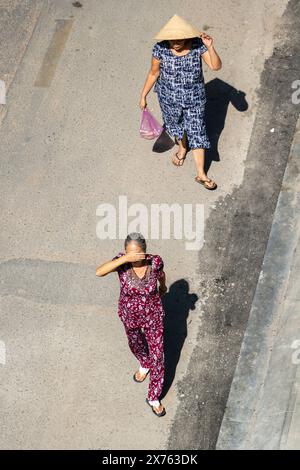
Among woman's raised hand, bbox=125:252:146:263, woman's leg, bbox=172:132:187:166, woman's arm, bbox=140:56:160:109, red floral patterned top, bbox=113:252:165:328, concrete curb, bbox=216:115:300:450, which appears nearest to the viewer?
woman's raised hand, bbox=125:252:146:263

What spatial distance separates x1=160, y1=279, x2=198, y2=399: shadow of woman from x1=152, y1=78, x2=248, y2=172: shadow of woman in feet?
4.73

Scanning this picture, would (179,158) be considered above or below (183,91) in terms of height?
below

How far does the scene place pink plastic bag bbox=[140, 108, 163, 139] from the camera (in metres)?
7.76

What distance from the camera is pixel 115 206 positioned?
7.86 m

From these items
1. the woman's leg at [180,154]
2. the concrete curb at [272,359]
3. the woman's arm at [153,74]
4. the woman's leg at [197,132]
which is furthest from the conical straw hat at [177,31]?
the concrete curb at [272,359]

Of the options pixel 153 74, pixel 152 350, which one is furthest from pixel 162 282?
pixel 153 74

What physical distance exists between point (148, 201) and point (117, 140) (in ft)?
2.93

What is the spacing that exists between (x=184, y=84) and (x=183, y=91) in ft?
0.24

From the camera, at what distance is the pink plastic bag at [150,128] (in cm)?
776

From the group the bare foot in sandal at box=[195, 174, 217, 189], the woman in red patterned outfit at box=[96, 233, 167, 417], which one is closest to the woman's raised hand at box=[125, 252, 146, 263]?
the woman in red patterned outfit at box=[96, 233, 167, 417]

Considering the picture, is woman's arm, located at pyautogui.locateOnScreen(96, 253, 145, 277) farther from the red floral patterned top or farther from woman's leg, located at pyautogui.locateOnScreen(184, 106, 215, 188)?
woman's leg, located at pyautogui.locateOnScreen(184, 106, 215, 188)

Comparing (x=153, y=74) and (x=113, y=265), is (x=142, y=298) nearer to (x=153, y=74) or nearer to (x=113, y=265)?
(x=113, y=265)

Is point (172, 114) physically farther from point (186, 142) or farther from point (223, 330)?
point (223, 330)
